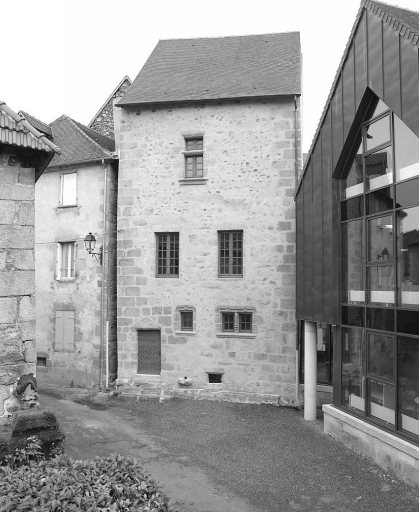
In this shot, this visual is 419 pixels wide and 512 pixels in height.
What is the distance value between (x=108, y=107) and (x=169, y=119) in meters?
6.33

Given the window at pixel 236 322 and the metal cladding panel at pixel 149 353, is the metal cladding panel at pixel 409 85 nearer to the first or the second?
the window at pixel 236 322

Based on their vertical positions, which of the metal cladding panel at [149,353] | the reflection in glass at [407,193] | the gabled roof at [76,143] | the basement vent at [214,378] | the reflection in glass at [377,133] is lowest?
the basement vent at [214,378]

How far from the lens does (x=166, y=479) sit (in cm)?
802

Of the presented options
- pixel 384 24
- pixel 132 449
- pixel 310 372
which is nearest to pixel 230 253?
pixel 310 372

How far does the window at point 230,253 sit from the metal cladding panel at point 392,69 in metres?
6.52

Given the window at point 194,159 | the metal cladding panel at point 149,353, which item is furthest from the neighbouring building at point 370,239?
the metal cladding panel at point 149,353

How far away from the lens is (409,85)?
7516 mm

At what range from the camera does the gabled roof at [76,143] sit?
15245 mm

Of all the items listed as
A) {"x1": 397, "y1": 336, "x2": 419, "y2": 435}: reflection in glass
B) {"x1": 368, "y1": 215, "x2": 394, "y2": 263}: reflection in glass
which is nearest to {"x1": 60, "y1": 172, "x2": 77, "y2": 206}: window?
{"x1": 368, "y1": 215, "x2": 394, "y2": 263}: reflection in glass

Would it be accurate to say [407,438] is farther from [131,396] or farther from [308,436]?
[131,396]

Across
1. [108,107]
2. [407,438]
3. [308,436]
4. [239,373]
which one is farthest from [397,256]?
[108,107]

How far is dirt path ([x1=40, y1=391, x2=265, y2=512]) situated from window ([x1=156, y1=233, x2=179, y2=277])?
4.29 m

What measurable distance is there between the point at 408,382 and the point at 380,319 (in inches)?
48.9

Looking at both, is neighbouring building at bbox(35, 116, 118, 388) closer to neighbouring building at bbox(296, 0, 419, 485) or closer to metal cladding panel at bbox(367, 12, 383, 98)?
neighbouring building at bbox(296, 0, 419, 485)
